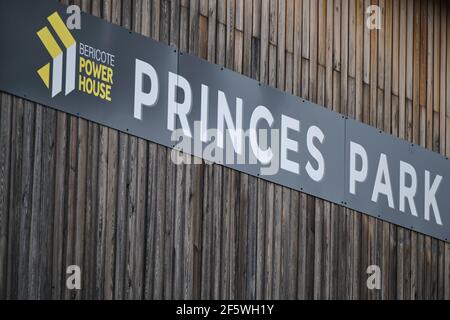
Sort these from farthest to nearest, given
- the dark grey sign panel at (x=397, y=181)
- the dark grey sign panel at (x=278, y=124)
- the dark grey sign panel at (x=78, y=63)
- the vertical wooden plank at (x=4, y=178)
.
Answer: the dark grey sign panel at (x=397, y=181) < the dark grey sign panel at (x=278, y=124) < the dark grey sign panel at (x=78, y=63) < the vertical wooden plank at (x=4, y=178)

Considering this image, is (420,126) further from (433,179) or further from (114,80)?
(114,80)

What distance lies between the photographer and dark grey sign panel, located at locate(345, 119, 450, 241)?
790 centimetres

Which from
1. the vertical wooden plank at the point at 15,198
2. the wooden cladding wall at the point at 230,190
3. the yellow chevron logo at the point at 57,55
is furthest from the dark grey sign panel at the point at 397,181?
the vertical wooden plank at the point at 15,198

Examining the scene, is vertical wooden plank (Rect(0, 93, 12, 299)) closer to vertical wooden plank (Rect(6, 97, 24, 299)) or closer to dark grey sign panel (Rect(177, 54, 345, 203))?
vertical wooden plank (Rect(6, 97, 24, 299))

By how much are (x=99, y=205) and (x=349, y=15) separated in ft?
8.73

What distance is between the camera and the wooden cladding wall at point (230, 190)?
→ 5.87m

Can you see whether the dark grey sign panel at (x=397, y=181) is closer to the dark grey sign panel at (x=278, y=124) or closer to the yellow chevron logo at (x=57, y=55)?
the dark grey sign panel at (x=278, y=124)

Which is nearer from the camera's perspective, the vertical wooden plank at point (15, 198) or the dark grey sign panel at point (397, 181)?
the vertical wooden plank at point (15, 198)

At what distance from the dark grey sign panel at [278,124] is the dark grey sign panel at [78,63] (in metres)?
0.19

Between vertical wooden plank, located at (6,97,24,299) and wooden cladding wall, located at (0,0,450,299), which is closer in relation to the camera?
vertical wooden plank, located at (6,97,24,299)

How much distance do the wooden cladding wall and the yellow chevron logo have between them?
15 centimetres

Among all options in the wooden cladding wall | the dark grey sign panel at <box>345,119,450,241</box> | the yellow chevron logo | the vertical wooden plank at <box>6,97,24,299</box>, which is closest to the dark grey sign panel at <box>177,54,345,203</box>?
the wooden cladding wall

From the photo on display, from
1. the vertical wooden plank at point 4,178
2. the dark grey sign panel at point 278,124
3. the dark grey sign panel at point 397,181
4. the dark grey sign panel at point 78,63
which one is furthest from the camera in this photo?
the dark grey sign panel at point 397,181

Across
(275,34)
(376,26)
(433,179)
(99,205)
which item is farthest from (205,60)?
(433,179)
